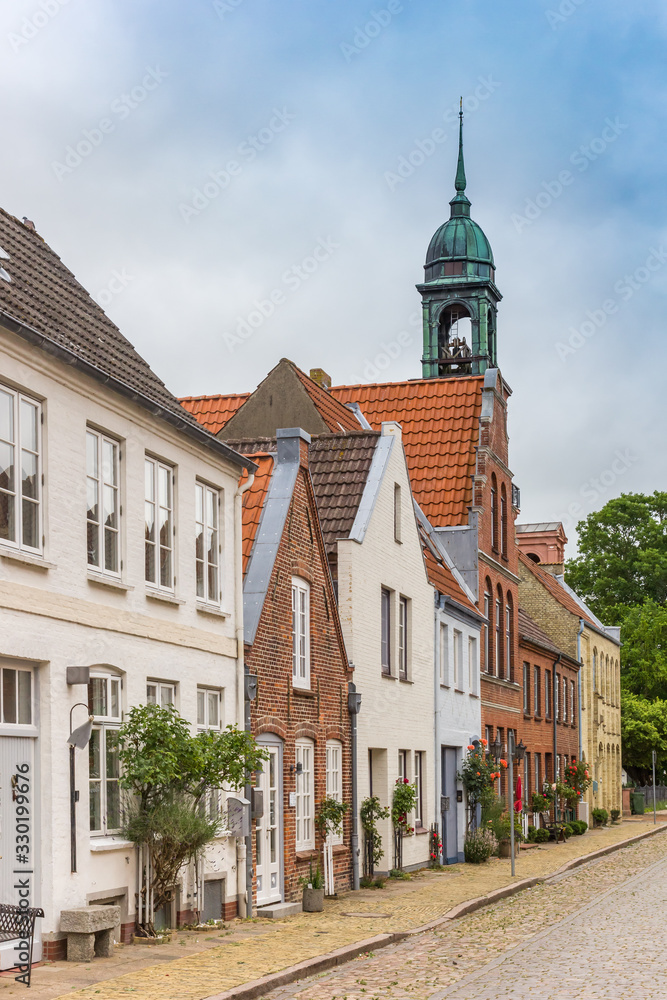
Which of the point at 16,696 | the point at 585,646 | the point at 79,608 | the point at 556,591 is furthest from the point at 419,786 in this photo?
the point at 585,646

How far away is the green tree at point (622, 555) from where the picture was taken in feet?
246

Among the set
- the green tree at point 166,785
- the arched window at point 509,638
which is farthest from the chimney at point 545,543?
the green tree at point 166,785

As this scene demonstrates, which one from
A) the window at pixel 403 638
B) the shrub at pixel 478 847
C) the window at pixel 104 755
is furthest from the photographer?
the shrub at pixel 478 847

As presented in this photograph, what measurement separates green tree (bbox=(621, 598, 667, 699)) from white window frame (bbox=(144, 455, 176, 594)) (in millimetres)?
52327

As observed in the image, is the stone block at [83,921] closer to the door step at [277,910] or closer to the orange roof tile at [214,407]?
the door step at [277,910]

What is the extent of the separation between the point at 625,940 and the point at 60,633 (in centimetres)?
702

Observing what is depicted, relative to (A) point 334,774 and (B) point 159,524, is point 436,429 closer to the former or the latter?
(A) point 334,774

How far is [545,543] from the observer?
58281 mm

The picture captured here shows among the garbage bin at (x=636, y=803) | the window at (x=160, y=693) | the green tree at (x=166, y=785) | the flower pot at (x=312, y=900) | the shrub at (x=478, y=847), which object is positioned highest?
the window at (x=160, y=693)

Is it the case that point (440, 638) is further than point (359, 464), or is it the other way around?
point (440, 638)

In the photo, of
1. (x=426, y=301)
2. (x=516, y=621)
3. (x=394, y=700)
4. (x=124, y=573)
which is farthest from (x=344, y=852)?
(x=426, y=301)

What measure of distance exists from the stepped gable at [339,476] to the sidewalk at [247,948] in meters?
5.65

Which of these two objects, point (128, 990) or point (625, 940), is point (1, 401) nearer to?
point (128, 990)

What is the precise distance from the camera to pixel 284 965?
1289cm
